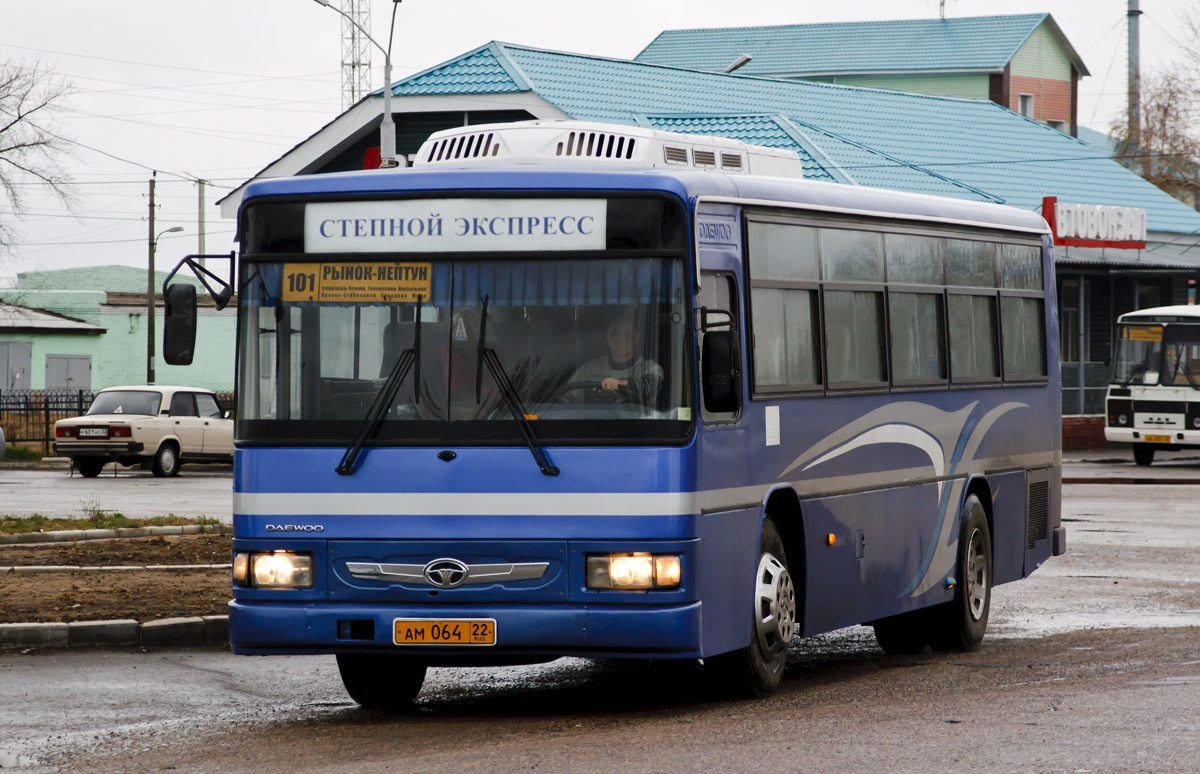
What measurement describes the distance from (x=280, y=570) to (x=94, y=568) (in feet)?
24.6

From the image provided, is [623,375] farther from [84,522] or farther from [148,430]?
[148,430]

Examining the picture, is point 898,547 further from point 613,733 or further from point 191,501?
point 191,501

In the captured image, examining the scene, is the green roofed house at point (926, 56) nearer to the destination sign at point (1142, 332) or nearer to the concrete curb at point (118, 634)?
the destination sign at point (1142, 332)

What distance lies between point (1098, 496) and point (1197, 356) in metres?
10.2

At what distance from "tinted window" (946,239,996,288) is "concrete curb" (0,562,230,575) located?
6914 millimetres

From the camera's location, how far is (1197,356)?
36031 mm

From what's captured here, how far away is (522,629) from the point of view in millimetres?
8383

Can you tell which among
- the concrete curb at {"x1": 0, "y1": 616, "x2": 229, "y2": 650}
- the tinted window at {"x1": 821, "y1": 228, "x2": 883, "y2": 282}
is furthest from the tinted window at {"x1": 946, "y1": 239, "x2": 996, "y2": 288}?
the concrete curb at {"x1": 0, "y1": 616, "x2": 229, "y2": 650}

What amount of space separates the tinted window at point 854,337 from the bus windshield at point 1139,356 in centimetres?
2692

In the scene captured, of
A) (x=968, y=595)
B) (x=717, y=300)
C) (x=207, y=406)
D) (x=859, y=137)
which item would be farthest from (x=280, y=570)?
(x=859, y=137)

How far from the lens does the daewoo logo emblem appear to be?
848cm

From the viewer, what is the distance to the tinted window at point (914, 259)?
1111 cm

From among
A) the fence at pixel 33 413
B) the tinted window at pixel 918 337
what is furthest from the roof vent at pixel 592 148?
the fence at pixel 33 413

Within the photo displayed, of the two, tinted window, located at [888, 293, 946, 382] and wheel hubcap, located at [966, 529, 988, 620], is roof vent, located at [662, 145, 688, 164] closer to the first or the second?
tinted window, located at [888, 293, 946, 382]
